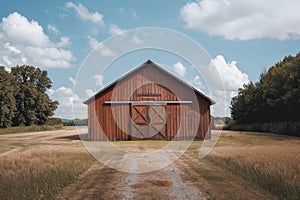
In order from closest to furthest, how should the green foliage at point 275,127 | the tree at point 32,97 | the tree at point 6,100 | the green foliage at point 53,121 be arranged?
the green foliage at point 275,127, the tree at point 6,100, the tree at point 32,97, the green foliage at point 53,121

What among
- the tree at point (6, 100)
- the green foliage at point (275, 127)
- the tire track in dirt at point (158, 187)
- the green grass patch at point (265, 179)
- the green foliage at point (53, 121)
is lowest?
the tire track in dirt at point (158, 187)

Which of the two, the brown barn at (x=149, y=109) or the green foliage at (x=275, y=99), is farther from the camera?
the green foliage at (x=275, y=99)

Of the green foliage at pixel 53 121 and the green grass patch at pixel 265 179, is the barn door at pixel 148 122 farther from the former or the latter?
the green foliage at pixel 53 121

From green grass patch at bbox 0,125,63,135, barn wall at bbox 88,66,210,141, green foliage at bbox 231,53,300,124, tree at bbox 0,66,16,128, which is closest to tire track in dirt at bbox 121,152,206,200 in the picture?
barn wall at bbox 88,66,210,141

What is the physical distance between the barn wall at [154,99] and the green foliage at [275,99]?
48.8ft

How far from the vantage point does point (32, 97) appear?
6544 cm

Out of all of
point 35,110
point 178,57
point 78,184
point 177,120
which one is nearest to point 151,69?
point 177,120

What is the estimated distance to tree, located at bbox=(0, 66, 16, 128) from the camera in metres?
56.0

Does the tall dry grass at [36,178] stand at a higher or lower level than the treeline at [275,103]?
lower

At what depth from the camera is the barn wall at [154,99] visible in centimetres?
2983

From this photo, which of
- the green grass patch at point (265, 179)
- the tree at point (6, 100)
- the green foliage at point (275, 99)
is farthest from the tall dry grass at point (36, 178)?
the tree at point (6, 100)

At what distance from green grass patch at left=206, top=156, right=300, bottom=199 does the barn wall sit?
17.4m

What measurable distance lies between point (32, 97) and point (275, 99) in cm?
4589

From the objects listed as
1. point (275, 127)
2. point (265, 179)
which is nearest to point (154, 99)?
point (275, 127)
